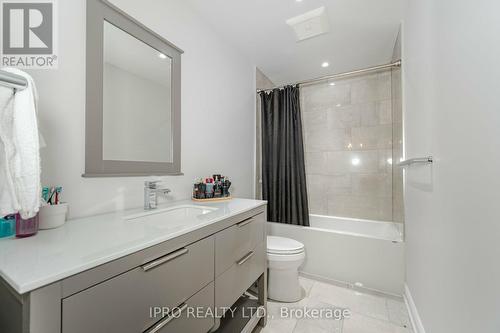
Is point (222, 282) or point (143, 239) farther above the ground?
point (143, 239)

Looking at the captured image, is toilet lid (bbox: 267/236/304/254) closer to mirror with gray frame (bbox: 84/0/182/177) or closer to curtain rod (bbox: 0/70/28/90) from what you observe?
mirror with gray frame (bbox: 84/0/182/177)

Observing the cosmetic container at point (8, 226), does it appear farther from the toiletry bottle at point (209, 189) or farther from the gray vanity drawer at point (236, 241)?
the toiletry bottle at point (209, 189)

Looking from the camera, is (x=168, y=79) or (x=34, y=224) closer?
(x=34, y=224)

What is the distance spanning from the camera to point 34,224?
0.72 metres

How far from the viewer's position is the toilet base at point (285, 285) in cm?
168

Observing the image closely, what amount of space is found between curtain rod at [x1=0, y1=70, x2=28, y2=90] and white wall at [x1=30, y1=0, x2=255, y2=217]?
0.91 ft

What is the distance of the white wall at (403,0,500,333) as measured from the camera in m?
0.61

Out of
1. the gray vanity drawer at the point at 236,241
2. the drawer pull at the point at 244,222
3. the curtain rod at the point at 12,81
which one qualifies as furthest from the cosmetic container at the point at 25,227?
the drawer pull at the point at 244,222

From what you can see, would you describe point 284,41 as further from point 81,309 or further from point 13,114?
point 81,309

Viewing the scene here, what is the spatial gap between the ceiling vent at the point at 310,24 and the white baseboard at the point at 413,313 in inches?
90.2

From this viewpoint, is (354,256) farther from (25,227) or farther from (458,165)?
(25,227)

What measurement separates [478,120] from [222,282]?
3.90 ft

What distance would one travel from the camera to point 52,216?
2.60 ft

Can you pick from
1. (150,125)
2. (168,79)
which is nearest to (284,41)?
(168,79)
